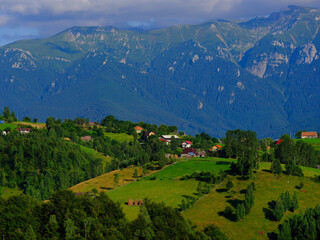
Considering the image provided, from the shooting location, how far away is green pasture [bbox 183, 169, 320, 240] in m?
91.4

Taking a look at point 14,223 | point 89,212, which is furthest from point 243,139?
point 14,223

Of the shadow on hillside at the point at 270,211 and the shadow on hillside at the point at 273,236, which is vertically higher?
the shadow on hillside at the point at 270,211

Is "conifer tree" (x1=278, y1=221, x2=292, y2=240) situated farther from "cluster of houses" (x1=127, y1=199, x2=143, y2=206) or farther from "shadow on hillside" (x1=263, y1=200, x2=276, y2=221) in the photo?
"cluster of houses" (x1=127, y1=199, x2=143, y2=206)

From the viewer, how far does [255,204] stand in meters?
102

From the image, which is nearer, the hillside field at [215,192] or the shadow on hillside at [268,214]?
the hillside field at [215,192]

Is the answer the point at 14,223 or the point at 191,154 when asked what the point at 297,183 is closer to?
the point at 14,223

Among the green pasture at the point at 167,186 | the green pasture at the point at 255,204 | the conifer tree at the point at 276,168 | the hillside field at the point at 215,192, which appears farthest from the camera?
the conifer tree at the point at 276,168

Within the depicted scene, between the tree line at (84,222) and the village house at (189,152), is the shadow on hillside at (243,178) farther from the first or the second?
the village house at (189,152)

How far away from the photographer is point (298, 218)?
87812 millimetres

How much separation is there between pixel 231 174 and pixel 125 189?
87.6 feet

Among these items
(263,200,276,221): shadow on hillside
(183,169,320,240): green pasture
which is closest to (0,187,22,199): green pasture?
(183,169,320,240): green pasture

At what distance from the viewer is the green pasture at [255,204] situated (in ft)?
300

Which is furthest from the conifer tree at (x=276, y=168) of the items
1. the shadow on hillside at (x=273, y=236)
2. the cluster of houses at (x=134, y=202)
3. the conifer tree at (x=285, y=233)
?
the conifer tree at (x=285, y=233)

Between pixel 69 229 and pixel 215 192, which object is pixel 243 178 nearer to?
pixel 215 192
